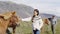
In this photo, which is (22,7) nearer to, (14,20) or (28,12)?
(28,12)

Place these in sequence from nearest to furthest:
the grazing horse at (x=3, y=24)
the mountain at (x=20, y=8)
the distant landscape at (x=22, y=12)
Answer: the grazing horse at (x=3, y=24) < the distant landscape at (x=22, y=12) < the mountain at (x=20, y=8)

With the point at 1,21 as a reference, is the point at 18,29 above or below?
below

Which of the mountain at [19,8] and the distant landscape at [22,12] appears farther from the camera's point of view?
the mountain at [19,8]

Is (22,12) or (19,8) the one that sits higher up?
(19,8)

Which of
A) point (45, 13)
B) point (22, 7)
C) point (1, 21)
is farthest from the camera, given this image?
point (22, 7)

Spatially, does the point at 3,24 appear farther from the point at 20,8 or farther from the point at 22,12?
the point at 20,8

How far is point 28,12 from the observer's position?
14.8 metres

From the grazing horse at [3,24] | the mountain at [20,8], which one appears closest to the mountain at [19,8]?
the mountain at [20,8]

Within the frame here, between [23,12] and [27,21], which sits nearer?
[27,21]

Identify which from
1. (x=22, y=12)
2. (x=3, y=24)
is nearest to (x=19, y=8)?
(x=22, y=12)

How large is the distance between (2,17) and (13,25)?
212cm

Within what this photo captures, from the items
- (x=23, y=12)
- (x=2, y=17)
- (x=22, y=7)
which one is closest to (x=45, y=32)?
(x=23, y=12)

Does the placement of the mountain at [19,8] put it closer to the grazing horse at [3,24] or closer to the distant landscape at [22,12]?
the distant landscape at [22,12]

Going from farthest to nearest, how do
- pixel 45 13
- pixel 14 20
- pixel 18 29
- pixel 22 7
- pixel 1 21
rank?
pixel 22 7, pixel 45 13, pixel 18 29, pixel 14 20, pixel 1 21
